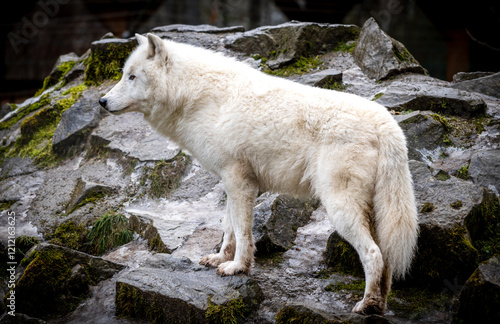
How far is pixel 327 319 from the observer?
300cm

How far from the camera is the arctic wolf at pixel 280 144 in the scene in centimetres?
331

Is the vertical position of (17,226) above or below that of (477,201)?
below

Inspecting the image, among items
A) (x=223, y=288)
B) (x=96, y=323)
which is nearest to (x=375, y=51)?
(x=223, y=288)

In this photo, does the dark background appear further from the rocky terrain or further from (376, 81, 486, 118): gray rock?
(376, 81, 486, 118): gray rock

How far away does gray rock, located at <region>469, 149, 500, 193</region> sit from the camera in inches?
179

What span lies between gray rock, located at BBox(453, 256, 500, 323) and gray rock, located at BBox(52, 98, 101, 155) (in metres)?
5.84

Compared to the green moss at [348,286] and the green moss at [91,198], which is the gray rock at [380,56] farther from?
the green moss at [91,198]

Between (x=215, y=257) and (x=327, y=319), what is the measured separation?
4.89 feet

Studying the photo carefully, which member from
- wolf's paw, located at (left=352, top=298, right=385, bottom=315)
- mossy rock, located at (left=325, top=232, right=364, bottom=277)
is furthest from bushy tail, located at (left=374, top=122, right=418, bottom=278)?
mossy rock, located at (left=325, top=232, right=364, bottom=277)

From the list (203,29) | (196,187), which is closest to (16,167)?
(196,187)

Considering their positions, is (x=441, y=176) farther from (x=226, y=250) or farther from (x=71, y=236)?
(x=71, y=236)

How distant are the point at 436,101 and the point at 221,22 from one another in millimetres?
7453

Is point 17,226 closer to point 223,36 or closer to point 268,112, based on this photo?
point 268,112

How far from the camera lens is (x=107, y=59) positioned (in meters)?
8.05
